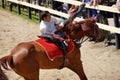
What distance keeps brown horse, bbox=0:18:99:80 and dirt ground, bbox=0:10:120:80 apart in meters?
1.25

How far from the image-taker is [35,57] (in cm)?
696

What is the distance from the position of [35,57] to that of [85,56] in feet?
11.6

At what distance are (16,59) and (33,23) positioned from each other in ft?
26.0

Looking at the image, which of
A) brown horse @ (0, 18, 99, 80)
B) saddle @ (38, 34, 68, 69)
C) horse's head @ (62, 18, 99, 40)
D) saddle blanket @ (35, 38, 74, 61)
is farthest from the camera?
horse's head @ (62, 18, 99, 40)

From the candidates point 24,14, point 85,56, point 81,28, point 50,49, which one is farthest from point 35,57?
point 24,14

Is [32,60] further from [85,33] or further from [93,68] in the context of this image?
[93,68]

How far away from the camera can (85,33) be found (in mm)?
7805

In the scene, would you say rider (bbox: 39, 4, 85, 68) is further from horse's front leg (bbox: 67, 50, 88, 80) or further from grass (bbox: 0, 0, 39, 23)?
grass (bbox: 0, 0, 39, 23)

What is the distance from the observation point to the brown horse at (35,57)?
683 centimetres

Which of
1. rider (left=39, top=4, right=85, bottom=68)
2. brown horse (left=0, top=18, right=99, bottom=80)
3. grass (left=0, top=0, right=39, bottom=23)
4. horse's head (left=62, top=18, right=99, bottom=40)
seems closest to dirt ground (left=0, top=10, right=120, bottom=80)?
grass (left=0, top=0, right=39, bottom=23)

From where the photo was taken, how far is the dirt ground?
8.85 meters

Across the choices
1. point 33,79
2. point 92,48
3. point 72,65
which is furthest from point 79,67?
point 92,48

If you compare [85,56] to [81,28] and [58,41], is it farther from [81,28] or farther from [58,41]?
[58,41]

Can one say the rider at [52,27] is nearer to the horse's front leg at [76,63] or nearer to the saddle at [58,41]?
the saddle at [58,41]
